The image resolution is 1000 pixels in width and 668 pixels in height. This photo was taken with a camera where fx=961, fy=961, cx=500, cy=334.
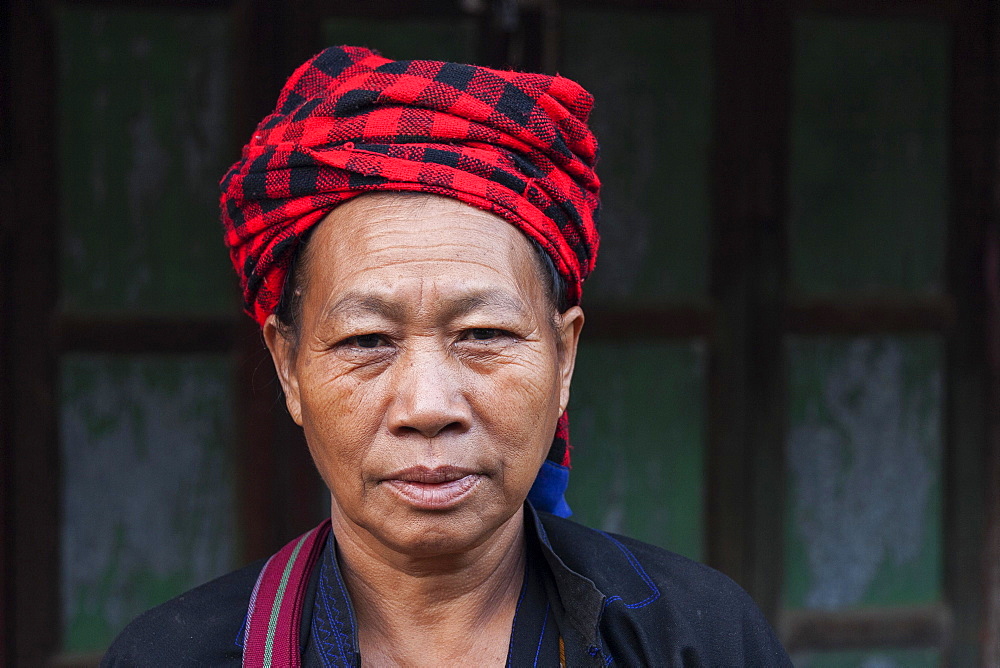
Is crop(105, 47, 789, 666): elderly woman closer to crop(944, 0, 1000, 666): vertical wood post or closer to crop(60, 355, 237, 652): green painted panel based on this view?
crop(60, 355, 237, 652): green painted panel

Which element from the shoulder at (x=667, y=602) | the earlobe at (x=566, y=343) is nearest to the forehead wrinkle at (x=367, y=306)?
the earlobe at (x=566, y=343)

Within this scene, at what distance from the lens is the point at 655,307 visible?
319cm

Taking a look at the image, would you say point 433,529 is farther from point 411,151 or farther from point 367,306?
point 411,151

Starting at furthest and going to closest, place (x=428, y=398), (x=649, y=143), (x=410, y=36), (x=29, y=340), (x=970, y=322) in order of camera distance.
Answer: (x=970, y=322), (x=649, y=143), (x=410, y=36), (x=29, y=340), (x=428, y=398)

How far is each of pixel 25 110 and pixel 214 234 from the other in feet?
2.10

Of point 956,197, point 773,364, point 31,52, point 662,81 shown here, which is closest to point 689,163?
point 662,81

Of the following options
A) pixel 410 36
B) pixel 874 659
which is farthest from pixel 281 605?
pixel 874 659

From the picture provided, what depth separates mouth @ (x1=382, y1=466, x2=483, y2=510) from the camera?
1496mm

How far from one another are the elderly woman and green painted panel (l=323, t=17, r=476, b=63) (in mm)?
1322

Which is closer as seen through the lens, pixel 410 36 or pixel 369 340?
pixel 369 340

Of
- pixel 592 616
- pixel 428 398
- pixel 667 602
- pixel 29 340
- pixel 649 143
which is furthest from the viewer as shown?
pixel 649 143

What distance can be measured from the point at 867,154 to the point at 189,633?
2.64 m

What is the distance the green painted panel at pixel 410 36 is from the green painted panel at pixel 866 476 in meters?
1.59

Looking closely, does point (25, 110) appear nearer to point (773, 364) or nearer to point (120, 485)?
point (120, 485)
